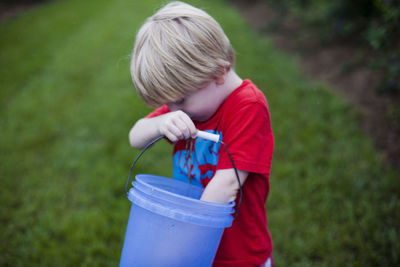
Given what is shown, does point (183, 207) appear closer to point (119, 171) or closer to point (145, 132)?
point (145, 132)

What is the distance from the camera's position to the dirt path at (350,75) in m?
2.93

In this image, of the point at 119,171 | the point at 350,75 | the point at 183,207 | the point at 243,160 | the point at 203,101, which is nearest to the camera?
the point at 183,207

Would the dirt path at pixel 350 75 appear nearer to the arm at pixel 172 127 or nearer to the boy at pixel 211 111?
the boy at pixel 211 111

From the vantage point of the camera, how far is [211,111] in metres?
1.16

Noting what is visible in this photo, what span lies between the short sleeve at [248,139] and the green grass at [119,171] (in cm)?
119

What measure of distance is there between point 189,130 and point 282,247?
157 centimetres

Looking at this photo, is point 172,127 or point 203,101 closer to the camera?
point 172,127

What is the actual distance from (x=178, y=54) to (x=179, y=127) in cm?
26

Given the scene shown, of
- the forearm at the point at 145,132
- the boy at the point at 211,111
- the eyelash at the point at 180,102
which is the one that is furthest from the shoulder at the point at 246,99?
the forearm at the point at 145,132

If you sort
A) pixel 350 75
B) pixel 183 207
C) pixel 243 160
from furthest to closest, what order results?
pixel 350 75 → pixel 243 160 → pixel 183 207

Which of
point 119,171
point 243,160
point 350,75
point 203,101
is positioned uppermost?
point 203,101

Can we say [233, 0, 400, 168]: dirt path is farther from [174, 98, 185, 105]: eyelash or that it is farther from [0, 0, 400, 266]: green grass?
[174, 98, 185, 105]: eyelash

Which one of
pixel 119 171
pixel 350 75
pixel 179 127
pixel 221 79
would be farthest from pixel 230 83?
pixel 350 75

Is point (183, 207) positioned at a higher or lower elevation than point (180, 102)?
lower
